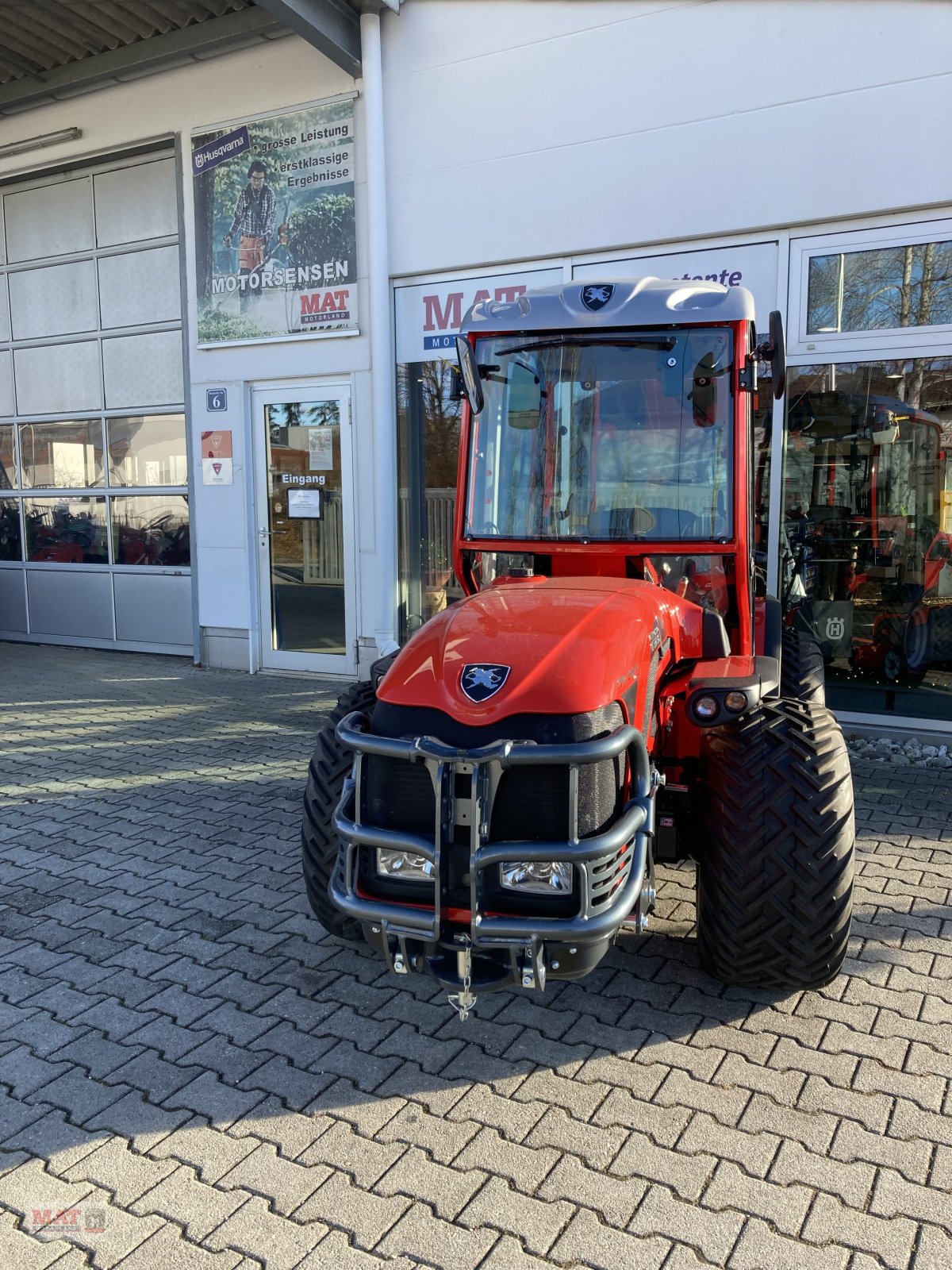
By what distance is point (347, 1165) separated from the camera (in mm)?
2531

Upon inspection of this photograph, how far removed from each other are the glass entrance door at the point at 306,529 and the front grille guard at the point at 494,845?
569 centimetres

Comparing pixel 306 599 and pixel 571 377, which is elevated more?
pixel 571 377

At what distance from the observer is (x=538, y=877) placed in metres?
2.60

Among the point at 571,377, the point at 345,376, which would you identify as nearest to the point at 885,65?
the point at 571,377

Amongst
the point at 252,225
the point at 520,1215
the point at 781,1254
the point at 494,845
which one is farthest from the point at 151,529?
the point at 781,1254

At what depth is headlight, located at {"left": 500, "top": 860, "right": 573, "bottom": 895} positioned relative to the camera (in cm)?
259

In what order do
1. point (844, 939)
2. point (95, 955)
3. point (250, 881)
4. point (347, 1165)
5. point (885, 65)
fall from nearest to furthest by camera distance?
point (347, 1165)
point (844, 939)
point (95, 955)
point (250, 881)
point (885, 65)

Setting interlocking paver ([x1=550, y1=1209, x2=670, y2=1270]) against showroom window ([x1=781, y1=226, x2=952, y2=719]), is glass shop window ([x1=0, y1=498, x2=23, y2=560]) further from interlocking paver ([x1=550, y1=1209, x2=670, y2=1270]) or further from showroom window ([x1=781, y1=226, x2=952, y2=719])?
interlocking paver ([x1=550, y1=1209, x2=670, y2=1270])

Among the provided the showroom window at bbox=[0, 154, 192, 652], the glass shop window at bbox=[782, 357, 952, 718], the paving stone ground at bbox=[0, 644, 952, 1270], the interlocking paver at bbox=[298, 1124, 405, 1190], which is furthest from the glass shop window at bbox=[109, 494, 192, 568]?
the interlocking paver at bbox=[298, 1124, 405, 1190]

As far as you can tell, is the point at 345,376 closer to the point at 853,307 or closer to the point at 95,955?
the point at 853,307

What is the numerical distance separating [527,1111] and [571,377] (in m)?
2.54

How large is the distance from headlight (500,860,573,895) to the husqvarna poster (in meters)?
6.28

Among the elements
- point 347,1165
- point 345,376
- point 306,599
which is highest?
point 345,376

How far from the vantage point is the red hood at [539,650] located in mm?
2652
